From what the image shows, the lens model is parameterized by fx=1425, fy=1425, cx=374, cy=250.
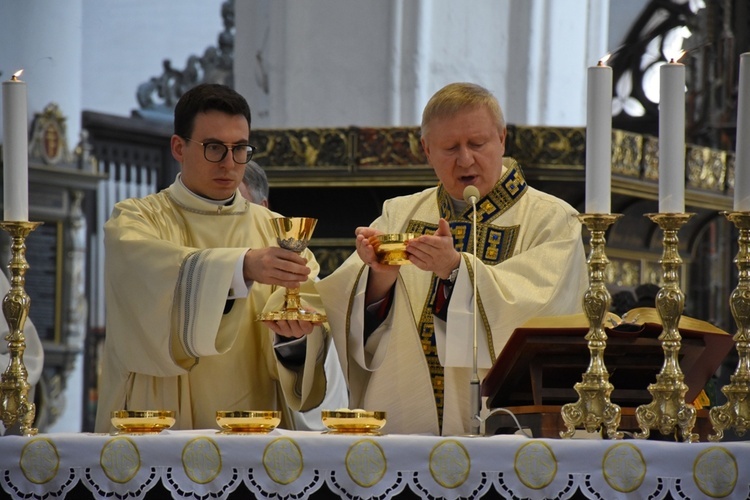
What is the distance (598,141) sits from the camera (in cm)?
313

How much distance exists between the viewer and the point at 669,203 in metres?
3.10

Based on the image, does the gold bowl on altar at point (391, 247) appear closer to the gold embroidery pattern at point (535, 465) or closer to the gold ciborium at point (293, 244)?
the gold ciborium at point (293, 244)

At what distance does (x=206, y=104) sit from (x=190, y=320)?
669 mm

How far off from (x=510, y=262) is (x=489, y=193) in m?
0.40

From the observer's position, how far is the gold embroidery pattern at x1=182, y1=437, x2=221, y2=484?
2.90 meters

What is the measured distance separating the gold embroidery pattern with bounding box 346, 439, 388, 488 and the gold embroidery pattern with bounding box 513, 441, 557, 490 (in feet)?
0.88

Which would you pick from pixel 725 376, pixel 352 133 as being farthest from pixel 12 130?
pixel 725 376

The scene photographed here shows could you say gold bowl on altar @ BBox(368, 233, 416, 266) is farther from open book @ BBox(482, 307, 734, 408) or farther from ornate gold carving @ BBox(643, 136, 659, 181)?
ornate gold carving @ BBox(643, 136, 659, 181)

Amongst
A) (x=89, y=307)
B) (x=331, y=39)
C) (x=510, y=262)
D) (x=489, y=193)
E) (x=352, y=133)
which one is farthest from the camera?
(x=89, y=307)

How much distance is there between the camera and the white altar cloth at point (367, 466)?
109 inches

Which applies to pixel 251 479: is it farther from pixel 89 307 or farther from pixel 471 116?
pixel 89 307

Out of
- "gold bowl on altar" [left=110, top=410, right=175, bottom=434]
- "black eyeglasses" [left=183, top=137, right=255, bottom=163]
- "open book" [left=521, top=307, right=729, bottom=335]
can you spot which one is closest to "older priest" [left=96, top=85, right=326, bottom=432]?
"black eyeglasses" [left=183, top=137, right=255, bottom=163]

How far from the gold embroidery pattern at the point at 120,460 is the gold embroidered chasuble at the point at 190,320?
2.93 feet

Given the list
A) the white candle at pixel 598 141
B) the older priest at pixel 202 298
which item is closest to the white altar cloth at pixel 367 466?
the white candle at pixel 598 141
